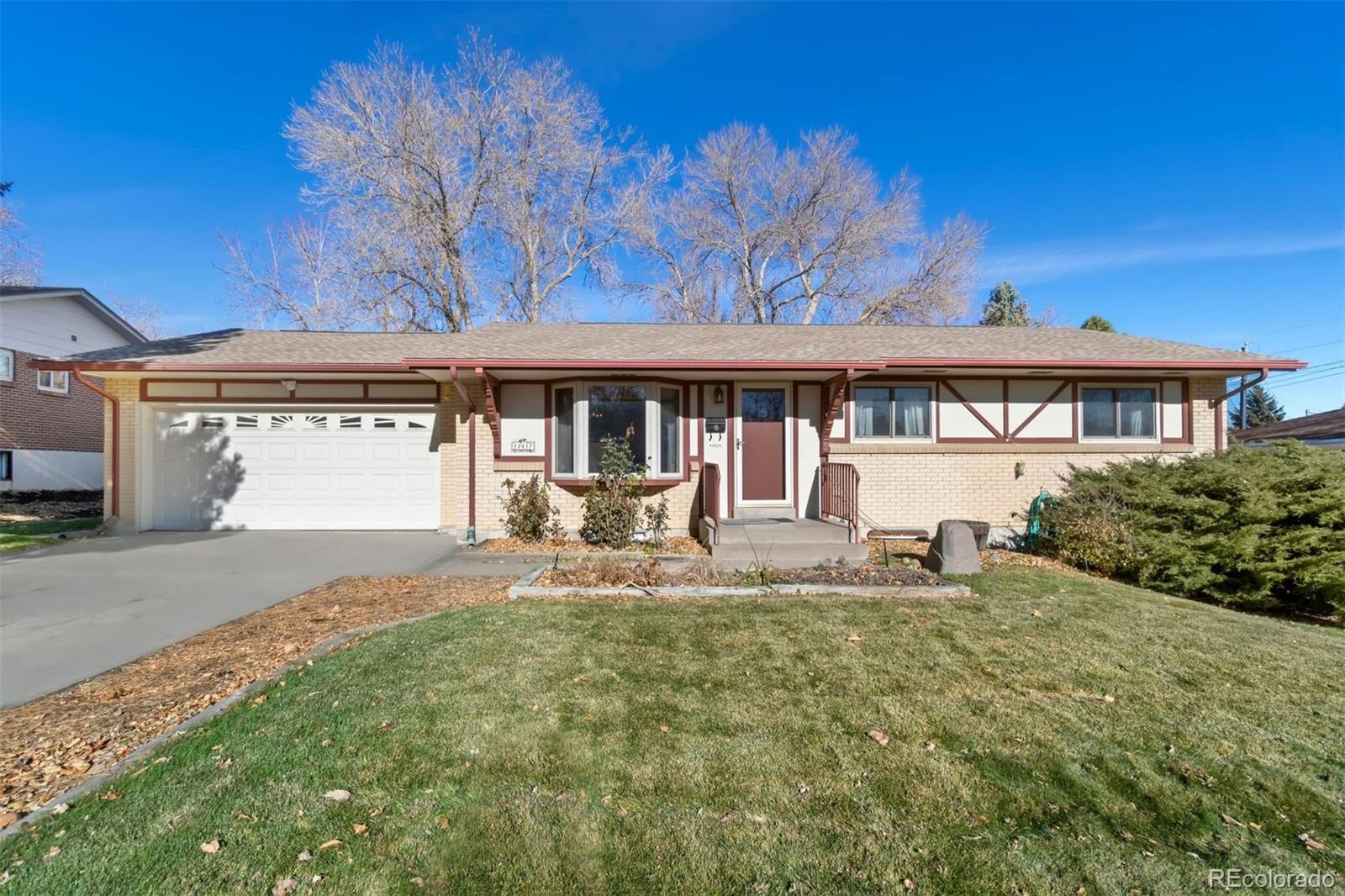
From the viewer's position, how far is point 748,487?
9.59 metres

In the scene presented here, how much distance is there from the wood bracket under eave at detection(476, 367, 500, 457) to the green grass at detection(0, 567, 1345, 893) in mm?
4701

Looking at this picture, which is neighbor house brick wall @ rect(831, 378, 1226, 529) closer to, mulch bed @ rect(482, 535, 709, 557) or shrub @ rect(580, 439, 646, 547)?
mulch bed @ rect(482, 535, 709, 557)

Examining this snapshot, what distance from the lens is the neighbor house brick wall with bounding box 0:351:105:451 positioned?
13.9 metres

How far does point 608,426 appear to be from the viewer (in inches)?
358

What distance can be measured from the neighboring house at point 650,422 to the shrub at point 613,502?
0.40m

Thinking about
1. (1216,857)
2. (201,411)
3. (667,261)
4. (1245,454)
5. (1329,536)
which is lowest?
(1216,857)

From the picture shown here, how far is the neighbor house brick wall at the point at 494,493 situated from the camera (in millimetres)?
9305

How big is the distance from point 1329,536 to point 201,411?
16554mm

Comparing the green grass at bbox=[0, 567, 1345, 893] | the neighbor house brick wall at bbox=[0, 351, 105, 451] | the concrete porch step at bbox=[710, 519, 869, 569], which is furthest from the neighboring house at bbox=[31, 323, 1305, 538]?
the neighbor house brick wall at bbox=[0, 351, 105, 451]

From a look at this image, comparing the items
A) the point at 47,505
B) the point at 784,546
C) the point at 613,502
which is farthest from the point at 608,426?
the point at 47,505

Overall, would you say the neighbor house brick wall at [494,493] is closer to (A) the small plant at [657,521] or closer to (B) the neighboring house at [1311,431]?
(A) the small plant at [657,521]

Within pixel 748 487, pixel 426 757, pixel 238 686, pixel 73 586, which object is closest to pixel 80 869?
pixel 426 757

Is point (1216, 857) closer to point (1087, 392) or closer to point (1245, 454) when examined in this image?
point (1245, 454)

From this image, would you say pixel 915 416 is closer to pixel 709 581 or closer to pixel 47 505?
pixel 709 581
